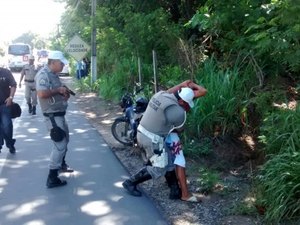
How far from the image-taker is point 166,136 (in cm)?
632

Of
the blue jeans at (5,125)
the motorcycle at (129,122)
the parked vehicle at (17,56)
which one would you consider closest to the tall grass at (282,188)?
the motorcycle at (129,122)

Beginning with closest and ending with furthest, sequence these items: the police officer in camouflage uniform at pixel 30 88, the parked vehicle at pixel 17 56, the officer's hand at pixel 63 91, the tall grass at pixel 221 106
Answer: the officer's hand at pixel 63 91
the tall grass at pixel 221 106
the police officer in camouflage uniform at pixel 30 88
the parked vehicle at pixel 17 56

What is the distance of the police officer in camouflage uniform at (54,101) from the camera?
691 cm

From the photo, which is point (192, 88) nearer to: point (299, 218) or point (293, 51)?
point (293, 51)

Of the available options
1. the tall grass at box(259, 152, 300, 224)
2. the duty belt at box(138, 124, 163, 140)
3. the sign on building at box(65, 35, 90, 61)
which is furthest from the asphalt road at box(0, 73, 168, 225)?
the sign on building at box(65, 35, 90, 61)

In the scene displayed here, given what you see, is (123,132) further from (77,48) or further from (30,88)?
(77,48)

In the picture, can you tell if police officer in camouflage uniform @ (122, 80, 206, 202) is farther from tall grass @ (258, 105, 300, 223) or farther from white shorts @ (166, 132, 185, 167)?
tall grass @ (258, 105, 300, 223)

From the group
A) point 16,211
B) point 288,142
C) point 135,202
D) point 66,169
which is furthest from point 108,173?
point 288,142

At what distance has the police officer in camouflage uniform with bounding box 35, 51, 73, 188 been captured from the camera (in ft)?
22.7

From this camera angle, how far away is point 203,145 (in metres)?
8.66

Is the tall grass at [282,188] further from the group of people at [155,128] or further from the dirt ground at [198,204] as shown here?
the group of people at [155,128]

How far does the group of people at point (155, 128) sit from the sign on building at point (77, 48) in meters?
16.6

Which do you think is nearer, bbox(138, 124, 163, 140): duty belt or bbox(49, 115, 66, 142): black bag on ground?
bbox(138, 124, 163, 140): duty belt

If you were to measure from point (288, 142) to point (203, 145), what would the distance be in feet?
9.27
